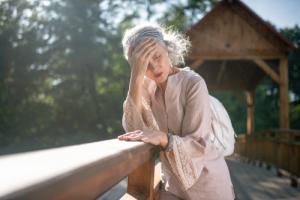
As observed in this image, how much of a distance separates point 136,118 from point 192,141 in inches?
11.6

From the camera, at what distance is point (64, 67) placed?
29.5 meters

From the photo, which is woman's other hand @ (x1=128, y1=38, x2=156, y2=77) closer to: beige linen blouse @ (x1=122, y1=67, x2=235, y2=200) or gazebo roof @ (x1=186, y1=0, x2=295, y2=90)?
beige linen blouse @ (x1=122, y1=67, x2=235, y2=200)

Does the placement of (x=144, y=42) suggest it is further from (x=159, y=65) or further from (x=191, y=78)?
(x=191, y=78)

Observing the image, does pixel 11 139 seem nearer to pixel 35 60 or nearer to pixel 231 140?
pixel 35 60

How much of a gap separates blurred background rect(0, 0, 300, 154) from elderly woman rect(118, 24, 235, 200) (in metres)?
25.0

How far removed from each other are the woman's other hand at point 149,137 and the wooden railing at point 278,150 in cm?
613

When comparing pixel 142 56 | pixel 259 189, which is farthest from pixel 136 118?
pixel 259 189

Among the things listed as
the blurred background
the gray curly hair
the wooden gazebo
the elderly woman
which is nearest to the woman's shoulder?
the elderly woman

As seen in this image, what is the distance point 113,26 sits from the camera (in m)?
31.9

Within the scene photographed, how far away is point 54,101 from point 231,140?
102ft

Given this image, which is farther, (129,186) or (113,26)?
(113,26)

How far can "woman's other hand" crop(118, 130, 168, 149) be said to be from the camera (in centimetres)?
158

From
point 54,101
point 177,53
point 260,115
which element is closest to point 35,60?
point 54,101

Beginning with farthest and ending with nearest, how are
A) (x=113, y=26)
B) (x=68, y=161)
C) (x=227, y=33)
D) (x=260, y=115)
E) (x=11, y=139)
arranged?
(x=260, y=115) < (x=113, y=26) < (x=11, y=139) < (x=227, y=33) < (x=68, y=161)
